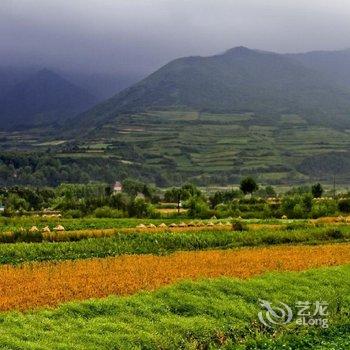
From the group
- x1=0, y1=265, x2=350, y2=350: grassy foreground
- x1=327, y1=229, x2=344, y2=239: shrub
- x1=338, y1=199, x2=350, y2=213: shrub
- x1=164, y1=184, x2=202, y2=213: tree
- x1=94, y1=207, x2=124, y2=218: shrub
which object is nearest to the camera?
x1=0, y1=265, x2=350, y2=350: grassy foreground

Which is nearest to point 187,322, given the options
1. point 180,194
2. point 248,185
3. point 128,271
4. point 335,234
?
point 128,271

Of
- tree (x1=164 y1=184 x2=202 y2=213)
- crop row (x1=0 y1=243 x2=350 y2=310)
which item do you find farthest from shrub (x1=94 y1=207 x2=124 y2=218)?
crop row (x1=0 y1=243 x2=350 y2=310)

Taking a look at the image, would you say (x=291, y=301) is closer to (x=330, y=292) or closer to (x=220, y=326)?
(x=330, y=292)

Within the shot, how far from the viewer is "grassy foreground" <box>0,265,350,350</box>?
20.5m

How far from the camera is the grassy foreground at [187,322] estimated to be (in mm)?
20516

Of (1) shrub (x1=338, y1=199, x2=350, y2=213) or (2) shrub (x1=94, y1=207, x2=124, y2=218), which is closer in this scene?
(2) shrub (x1=94, y1=207, x2=124, y2=218)

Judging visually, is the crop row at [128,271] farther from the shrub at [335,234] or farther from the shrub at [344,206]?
the shrub at [344,206]

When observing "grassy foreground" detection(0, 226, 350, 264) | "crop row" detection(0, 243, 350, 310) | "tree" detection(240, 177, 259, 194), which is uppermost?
"crop row" detection(0, 243, 350, 310)

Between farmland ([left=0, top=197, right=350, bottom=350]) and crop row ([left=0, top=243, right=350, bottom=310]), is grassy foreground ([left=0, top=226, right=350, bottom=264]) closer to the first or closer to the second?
farmland ([left=0, top=197, right=350, bottom=350])

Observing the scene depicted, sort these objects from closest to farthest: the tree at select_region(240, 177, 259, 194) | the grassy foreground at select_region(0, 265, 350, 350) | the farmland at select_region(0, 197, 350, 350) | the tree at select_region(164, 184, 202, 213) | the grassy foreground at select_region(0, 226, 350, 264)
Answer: the grassy foreground at select_region(0, 265, 350, 350) < the farmland at select_region(0, 197, 350, 350) < the grassy foreground at select_region(0, 226, 350, 264) < the tree at select_region(164, 184, 202, 213) < the tree at select_region(240, 177, 259, 194)

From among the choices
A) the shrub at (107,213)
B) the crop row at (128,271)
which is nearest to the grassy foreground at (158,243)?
the crop row at (128,271)

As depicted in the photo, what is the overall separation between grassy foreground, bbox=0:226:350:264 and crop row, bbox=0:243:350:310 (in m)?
5.99

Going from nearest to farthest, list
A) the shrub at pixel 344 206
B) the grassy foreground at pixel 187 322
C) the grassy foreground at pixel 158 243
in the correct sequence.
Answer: the grassy foreground at pixel 187 322, the grassy foreground at pixel 158 243, the shrub at pixel 344 206

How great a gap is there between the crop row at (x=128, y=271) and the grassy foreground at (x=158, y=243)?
5990 millimetres
